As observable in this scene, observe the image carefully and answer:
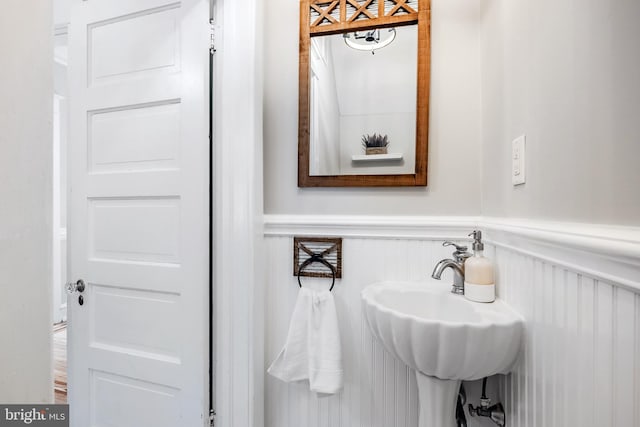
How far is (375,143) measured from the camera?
1161 mm

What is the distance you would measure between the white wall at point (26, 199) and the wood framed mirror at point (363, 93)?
0.84 meters

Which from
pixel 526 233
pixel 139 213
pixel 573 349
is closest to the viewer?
pixel 573 349

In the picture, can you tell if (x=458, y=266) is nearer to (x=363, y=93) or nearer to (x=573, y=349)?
(x=573, y=349)

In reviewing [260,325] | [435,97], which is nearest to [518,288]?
[435,97]

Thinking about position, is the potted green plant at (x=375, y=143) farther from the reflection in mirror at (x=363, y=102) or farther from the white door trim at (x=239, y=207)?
the white door trim at (x=239, y=207)

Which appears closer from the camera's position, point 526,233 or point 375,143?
point 526,233

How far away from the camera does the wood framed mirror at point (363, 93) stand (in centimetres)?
112

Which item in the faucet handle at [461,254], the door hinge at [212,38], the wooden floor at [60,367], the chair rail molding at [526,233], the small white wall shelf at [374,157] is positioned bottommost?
the wooden floor at [60,367]

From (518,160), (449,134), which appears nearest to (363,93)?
(449,134)

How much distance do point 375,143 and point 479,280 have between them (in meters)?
0.60

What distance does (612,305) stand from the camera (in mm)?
463

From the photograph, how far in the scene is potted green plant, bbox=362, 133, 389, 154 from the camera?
115 cm

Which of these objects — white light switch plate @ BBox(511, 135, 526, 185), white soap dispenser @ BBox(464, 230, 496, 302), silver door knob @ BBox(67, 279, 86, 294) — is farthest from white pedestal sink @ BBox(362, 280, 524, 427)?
silver door knob @ BBox(67, 279, 86, 294)

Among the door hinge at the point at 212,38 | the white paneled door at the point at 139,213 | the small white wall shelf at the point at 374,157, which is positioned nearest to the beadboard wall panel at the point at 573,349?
the small white wall shelf at the point at 374,157
